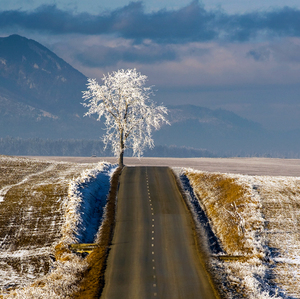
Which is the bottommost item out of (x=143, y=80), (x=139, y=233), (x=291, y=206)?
(x=139, y=233)

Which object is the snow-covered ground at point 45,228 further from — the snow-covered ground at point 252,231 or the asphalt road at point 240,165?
the asphalt road at point 240,165

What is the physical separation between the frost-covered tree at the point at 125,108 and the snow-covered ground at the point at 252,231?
64.9 ft

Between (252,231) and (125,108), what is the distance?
1510 inches

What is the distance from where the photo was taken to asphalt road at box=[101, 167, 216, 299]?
2541 centimetres

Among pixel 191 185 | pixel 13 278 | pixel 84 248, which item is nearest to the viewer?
pixel 13 278

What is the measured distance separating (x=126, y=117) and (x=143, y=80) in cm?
744

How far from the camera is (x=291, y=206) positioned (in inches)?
1587

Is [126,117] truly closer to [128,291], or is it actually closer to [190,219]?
[190,219]

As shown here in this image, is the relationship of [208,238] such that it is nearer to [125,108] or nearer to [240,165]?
[125,108]

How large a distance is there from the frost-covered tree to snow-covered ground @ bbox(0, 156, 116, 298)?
11.8m

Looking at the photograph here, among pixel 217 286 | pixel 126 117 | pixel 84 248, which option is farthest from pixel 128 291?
pixel 126 117

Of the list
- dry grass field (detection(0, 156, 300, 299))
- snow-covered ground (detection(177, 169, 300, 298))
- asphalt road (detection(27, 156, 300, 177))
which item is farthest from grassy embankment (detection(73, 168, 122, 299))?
asphalt road (detection(27, 156, 300, 177))

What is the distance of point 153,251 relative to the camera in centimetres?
3198

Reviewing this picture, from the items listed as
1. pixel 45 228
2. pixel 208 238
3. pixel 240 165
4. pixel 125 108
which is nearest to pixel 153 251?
pixel 208 238
